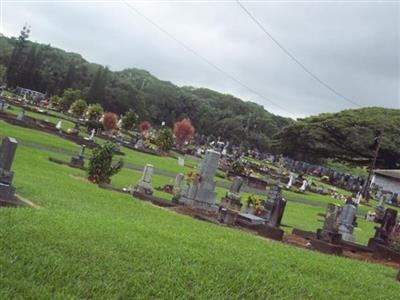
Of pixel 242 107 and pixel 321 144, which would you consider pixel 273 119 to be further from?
pixel 321 144

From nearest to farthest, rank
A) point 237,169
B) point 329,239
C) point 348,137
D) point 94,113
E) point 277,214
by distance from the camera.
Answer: point 329,239, point 277,214, point 237,169, point 94,113, point 348,137

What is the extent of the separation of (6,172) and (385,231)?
1137cm

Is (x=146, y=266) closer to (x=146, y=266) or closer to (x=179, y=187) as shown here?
(x=146, y=266)

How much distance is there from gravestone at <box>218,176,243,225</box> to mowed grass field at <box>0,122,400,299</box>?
176 inches

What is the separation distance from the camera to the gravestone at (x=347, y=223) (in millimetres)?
17180

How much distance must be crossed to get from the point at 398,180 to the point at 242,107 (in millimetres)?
94765

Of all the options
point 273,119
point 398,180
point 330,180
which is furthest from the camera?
point 273,119

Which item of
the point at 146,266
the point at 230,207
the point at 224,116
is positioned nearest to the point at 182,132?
the point at 230,207

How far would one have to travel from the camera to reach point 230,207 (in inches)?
735

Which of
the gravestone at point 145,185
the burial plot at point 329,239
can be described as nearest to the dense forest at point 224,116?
the gravestone at point 145,185

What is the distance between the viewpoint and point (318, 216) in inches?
946

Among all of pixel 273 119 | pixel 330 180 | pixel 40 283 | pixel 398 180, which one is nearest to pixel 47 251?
pixel 40 283

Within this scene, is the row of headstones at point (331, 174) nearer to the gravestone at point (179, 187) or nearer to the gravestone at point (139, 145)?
the gravestone at point (139, 145)

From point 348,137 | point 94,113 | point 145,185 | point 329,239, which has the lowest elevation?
point 145,185
